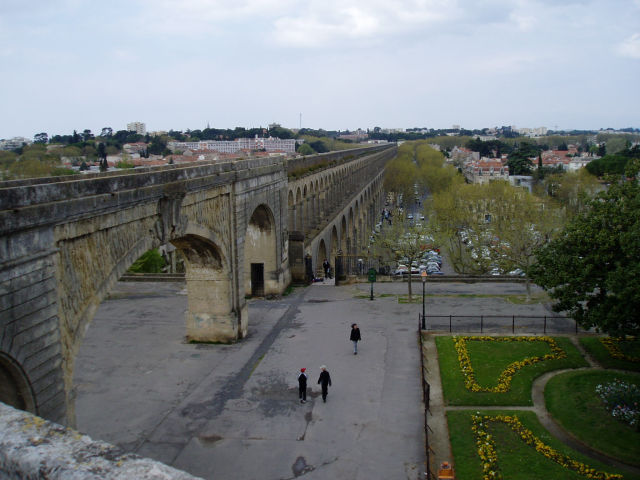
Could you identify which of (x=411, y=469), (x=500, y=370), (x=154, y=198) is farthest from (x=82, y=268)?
(x=500, y=370)

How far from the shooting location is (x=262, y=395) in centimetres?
1461

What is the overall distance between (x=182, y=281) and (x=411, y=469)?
1856 centimetres

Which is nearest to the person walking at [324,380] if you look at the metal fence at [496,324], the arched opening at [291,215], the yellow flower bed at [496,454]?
the yellow flower bed at [496,454]

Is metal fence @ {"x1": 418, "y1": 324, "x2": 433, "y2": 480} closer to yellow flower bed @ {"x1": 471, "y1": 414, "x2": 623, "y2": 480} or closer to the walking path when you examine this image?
the walking path

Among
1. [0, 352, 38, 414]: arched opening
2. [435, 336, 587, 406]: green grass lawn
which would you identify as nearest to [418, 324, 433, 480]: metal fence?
[435, 336, 587, 406]: green grass lawn

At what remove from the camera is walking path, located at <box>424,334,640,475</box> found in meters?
11.4

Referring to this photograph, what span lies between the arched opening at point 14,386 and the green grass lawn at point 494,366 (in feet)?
31.1

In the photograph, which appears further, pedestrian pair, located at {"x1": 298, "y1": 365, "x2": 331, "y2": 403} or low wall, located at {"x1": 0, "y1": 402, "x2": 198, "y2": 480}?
pedestrian pair, located at {"x1": 298, "y1": 365, "x2": 331, "y2": 403}

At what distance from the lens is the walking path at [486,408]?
37.3 ft

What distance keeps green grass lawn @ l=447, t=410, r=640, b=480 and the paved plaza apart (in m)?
0.83

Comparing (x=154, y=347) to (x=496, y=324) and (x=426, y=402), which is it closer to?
(x=426, y=402)

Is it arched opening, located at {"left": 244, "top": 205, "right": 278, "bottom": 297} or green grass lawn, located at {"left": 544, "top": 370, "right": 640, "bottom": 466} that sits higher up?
arched opening, located at {"left": 244, "top": 205, "right": 278, "bottom": 297}

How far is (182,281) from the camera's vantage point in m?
27.3

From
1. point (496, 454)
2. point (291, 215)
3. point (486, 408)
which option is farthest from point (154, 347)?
point (291, 215)
